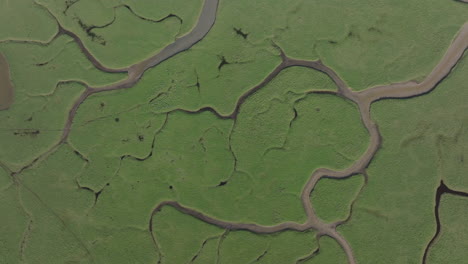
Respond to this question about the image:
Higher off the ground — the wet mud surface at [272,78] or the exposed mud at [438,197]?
the wet mud surface at [272,78]

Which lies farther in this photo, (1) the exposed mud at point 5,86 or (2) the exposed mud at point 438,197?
(1) the exposed mud at point 5,86

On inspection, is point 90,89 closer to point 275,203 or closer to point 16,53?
point 16,53

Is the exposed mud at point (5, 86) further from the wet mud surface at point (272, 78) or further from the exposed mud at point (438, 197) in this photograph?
the exposed mud at point (438, 197)

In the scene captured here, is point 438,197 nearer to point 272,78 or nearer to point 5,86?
point 272,78

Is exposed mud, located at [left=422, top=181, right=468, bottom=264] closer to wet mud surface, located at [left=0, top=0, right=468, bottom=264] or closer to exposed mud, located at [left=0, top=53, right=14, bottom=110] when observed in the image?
wet mud surface, located at [left=0, top=0, right=468, bottom=264]

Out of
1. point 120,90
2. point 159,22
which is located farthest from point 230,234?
point 159,22

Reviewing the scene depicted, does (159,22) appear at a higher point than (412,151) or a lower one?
higher

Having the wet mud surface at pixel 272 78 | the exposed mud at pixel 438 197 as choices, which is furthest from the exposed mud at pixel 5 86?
the exposed mud at pixel 438 197

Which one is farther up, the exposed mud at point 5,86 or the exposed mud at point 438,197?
the exposed mud at point 5,86

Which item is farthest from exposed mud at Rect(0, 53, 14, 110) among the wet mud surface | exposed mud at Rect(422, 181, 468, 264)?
exposed mud at Rect(422, 181, 468, 264)
